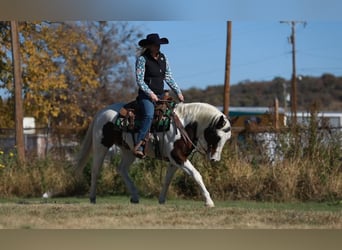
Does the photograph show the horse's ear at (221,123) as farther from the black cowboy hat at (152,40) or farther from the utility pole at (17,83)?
the utility pole at (17,83)

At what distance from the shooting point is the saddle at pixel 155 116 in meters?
12.7

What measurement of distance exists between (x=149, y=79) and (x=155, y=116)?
24.9 inches

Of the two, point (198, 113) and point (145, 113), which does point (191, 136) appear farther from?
point (145, 113)

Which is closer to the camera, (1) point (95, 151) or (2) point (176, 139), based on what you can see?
(2) point (176, 139)

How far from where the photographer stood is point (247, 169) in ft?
59.7

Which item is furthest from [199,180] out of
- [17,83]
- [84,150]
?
[17,83]

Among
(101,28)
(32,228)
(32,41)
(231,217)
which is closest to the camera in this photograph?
(32,228)

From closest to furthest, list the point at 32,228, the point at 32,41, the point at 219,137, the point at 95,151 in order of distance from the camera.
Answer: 1. the point at 32,228
2. the point at 219,137
3. the point at 95,151
4. the point at 32,41

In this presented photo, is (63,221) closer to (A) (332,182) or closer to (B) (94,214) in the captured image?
(B) (94,214)

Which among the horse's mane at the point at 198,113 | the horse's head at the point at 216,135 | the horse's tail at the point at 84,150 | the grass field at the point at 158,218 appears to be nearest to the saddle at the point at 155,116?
the horse's mane at the point at 198,113

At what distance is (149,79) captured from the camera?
496 inches

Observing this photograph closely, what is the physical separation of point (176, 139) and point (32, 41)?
56.2 feet

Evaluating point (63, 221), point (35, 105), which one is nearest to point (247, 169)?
point (63, 221)

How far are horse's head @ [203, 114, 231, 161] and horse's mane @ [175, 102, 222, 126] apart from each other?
0.30 feet
